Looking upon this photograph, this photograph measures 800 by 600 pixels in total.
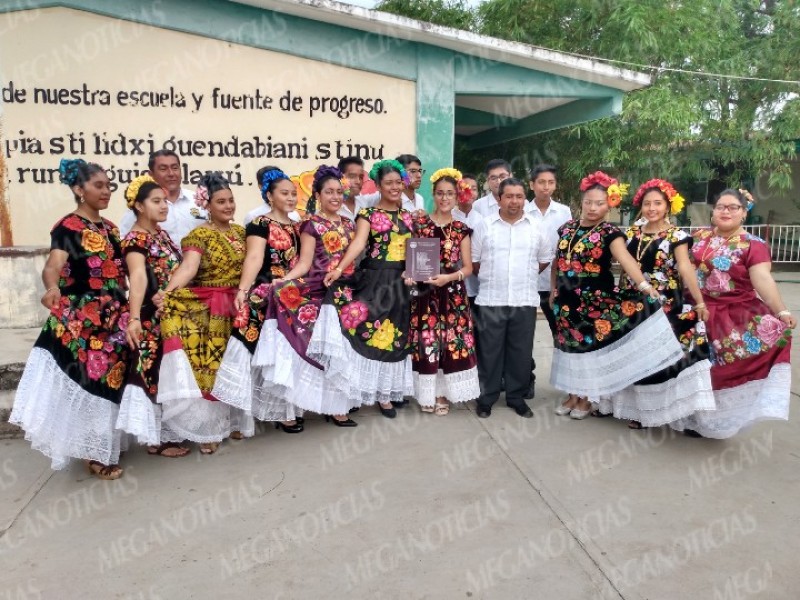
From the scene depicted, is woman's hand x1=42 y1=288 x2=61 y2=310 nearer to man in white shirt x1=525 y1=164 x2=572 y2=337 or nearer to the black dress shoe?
the black dress shoe

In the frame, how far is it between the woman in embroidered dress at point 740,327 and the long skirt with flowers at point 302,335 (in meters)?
2.24

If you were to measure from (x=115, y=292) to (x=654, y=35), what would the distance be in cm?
1021

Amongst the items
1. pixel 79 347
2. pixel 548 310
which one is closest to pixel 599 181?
pixel 548 310

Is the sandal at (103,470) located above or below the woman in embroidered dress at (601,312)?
below

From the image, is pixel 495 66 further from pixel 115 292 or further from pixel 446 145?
pixel 115 292

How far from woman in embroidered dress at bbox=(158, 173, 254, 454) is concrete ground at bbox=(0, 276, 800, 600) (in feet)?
0.80

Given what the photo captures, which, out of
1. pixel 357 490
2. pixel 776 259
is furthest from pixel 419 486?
pixel 776 259

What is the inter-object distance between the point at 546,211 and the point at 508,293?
902 millimetres

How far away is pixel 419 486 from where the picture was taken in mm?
3197

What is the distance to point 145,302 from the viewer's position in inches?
133

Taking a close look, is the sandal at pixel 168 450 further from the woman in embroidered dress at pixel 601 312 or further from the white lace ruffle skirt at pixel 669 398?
the white lace ruffle skirt at pixel 669 398

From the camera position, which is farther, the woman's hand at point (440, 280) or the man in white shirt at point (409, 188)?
the man in white shirt at point (409, 188)

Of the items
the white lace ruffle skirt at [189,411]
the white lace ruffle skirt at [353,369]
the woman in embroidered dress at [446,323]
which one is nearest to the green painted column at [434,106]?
the woman in embroidered dress at [446,323]

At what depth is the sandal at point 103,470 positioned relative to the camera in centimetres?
330
